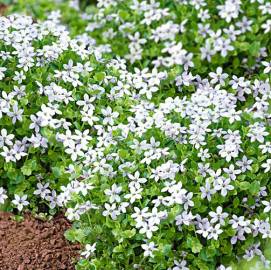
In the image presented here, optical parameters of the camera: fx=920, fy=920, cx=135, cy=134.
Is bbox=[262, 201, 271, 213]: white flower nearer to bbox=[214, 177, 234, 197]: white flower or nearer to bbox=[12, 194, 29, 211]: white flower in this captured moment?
bbox=[214, 177, 234, 197]: white flower

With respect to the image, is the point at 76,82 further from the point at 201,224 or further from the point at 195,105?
the point at 201,224

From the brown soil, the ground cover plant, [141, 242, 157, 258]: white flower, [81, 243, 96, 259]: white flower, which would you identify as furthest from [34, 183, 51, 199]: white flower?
[141, 242, 157, 258]: white flower

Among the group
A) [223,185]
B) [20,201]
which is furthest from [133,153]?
[20,201]

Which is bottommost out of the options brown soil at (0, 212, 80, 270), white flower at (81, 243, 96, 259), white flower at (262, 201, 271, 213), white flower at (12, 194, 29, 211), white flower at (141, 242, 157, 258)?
white flower at (141, 242, 157, 258)

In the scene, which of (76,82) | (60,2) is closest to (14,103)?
(76,82)

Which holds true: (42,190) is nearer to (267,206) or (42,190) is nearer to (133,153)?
(133,153)

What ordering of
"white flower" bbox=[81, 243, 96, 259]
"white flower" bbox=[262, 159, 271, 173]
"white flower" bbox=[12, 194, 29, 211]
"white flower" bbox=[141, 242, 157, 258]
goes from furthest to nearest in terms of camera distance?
"white flower" bbox=[12, 194, 29, 211], "white flower" bbox=[262, 159, 271, 173], "white flower" bbox=[81, 243, 96, 259], "white flower" bbox=[141, 242, 157, 258]
